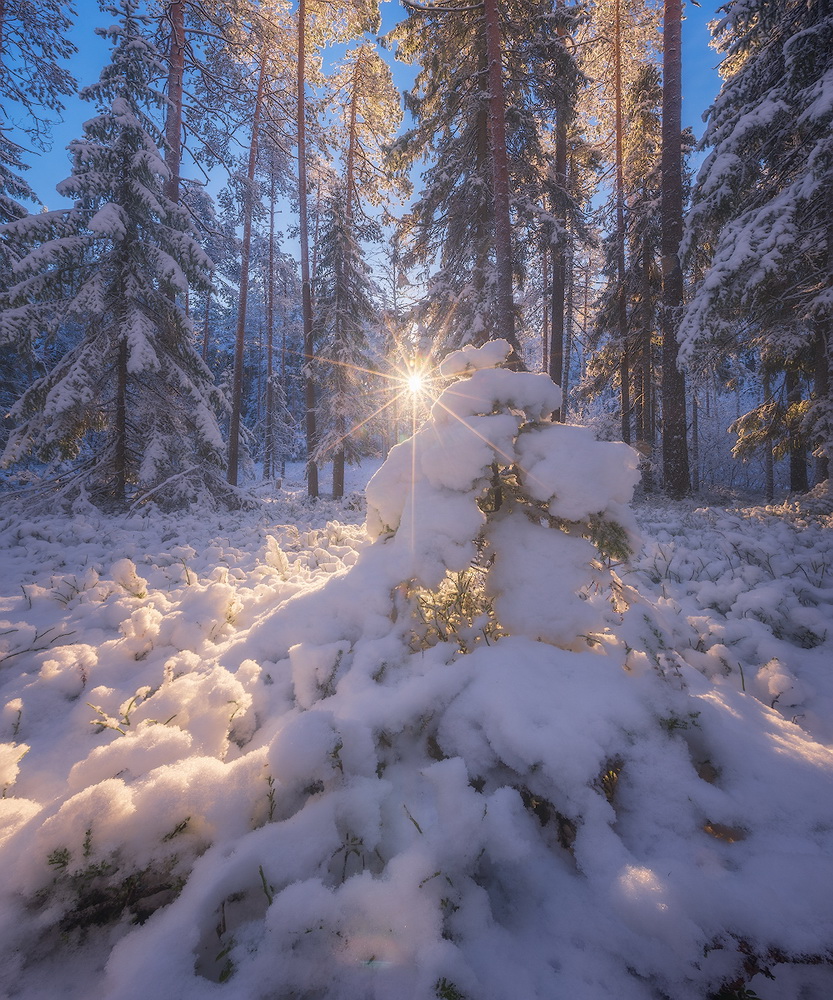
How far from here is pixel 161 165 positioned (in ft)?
21.9

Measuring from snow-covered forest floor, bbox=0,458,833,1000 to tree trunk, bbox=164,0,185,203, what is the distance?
9604mm

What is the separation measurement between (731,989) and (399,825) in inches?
32.3

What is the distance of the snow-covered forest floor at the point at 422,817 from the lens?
2.97 ft

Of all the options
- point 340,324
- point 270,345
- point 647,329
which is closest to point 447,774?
point 340,324

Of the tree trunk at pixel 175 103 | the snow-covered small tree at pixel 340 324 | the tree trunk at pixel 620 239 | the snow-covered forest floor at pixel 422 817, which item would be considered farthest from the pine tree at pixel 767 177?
the tree trunk at pixel 175 103

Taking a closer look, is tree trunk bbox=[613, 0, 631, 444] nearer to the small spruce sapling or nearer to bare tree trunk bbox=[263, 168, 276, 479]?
bare tree trunk bbox=[263, 168, 276, 479]

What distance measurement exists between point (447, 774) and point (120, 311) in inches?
350

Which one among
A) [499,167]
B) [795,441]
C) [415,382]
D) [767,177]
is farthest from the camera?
[415,382]

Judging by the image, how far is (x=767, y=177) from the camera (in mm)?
5551

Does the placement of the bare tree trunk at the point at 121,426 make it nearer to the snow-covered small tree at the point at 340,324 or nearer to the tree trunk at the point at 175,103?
the tree trunk at the point at 175,103

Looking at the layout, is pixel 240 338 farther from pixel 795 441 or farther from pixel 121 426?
pixel 795 441

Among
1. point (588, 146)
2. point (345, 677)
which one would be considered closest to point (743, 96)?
point (588, 146)

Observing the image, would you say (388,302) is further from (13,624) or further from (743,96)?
(13,624)

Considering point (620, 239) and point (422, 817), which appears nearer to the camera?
point (422, 817)
